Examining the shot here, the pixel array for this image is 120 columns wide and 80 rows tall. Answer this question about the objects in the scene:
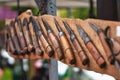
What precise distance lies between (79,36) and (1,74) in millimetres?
2633

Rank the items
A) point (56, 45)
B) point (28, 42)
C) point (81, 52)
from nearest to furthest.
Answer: point (81, 52)
point (56, 45)
point (28, 42)

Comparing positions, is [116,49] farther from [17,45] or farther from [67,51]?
[17,45]

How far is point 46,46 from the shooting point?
1254 mm

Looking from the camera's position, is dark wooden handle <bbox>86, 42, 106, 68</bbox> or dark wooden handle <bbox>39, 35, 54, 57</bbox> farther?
dark wooden handle <bbox>39, 35, 54, 57</bbox>

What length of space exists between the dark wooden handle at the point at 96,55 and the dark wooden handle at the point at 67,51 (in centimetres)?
8

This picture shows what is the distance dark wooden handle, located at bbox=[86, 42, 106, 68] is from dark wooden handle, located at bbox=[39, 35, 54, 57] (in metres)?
0.18

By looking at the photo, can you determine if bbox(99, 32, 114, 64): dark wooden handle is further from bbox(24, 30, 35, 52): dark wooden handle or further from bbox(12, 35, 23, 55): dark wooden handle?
bbox(12, 35, 23, 55): dark wooden handle

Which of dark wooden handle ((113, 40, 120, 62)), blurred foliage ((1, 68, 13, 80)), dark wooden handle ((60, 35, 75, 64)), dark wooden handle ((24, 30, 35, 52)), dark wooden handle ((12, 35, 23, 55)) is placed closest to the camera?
dark wooden handle ((113, 40, 120, 62))

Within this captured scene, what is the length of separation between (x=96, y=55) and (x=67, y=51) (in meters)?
0.14

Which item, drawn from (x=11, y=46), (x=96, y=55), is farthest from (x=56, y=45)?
(x=11, y=46)

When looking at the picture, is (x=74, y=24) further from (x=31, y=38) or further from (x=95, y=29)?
(x=31, y=38)

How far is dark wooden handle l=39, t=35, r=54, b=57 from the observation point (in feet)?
4.01

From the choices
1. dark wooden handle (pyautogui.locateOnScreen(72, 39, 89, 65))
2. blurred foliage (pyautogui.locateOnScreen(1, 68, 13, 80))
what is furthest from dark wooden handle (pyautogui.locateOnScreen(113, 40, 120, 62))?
blurred foliage (pyautogui.locateOnScreen(1, 68, 13, 80))

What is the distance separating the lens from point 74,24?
3.79 ft
